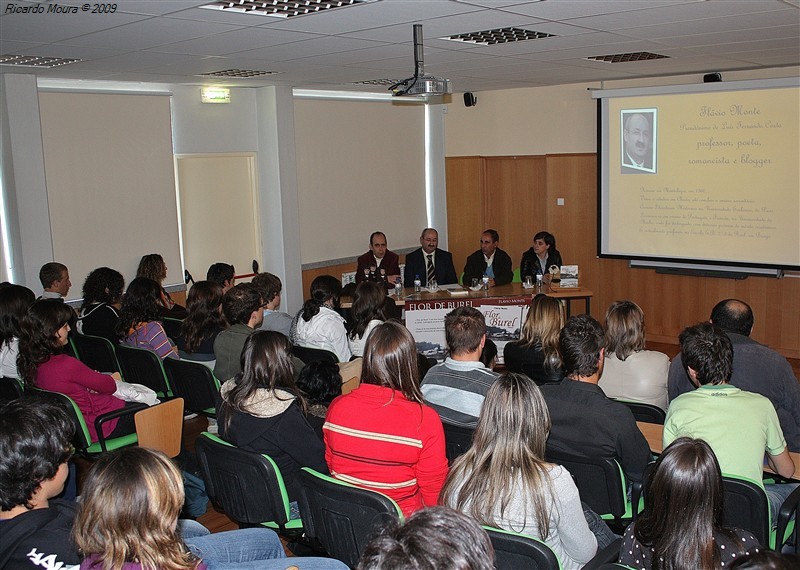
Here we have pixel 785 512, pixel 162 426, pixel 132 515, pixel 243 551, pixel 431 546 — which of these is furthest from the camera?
pixel 162 426

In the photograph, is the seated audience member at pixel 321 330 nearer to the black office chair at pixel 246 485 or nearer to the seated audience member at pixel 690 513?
the black office chair at pixel 246 485

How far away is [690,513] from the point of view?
6.72ft

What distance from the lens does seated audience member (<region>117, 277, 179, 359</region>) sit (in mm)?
5258

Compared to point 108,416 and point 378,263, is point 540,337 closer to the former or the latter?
point 108,416

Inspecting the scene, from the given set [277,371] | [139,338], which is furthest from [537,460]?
[139,338]

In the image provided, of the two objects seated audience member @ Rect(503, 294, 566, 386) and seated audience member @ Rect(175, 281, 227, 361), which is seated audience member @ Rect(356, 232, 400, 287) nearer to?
seated audience member @ Rect(175, 281, 227, 361)

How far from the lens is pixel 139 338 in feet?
17.4

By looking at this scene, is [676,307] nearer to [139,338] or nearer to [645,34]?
[645,34]

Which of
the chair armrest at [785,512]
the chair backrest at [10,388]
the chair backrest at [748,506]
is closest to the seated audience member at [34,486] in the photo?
the chair backrest at [748,506]

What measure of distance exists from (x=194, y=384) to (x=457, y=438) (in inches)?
81.7

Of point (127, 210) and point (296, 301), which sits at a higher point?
point (127, 210)

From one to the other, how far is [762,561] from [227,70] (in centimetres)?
634


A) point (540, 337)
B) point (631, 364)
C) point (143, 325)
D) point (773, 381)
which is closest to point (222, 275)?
point (143, 325)

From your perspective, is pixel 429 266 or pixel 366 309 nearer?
pixel 366 309
